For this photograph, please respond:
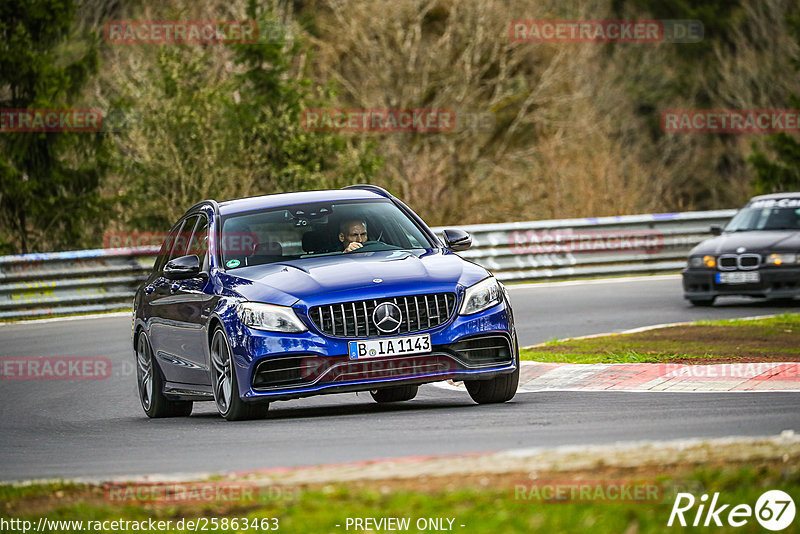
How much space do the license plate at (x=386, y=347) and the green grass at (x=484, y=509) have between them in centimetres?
343

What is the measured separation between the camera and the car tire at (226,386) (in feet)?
33.8

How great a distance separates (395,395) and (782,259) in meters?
9.79

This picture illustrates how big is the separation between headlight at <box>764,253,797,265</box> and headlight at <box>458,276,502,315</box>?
10.7 meters

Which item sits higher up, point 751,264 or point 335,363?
point 335,363

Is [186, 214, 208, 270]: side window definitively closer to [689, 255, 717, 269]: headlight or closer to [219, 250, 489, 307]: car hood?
[219, 250, 489, 307]: car hood

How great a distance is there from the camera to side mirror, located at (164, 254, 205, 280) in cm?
1116

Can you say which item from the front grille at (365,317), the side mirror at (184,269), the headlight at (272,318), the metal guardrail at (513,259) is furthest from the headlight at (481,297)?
the metal guardrail at (513,259)

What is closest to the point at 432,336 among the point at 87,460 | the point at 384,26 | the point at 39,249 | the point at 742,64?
the point at 87,460

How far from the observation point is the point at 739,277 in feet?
67.6

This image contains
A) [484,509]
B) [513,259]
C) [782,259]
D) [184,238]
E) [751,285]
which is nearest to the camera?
[484,509]

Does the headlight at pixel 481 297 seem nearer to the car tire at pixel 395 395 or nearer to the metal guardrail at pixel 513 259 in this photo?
the car tire at pixel 395 395

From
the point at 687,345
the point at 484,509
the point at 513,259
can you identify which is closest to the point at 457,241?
the point at 687,345

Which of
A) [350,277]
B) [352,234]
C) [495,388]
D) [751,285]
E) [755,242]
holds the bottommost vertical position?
[751,285]

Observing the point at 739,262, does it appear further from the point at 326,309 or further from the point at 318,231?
Result: the point at 326,309
